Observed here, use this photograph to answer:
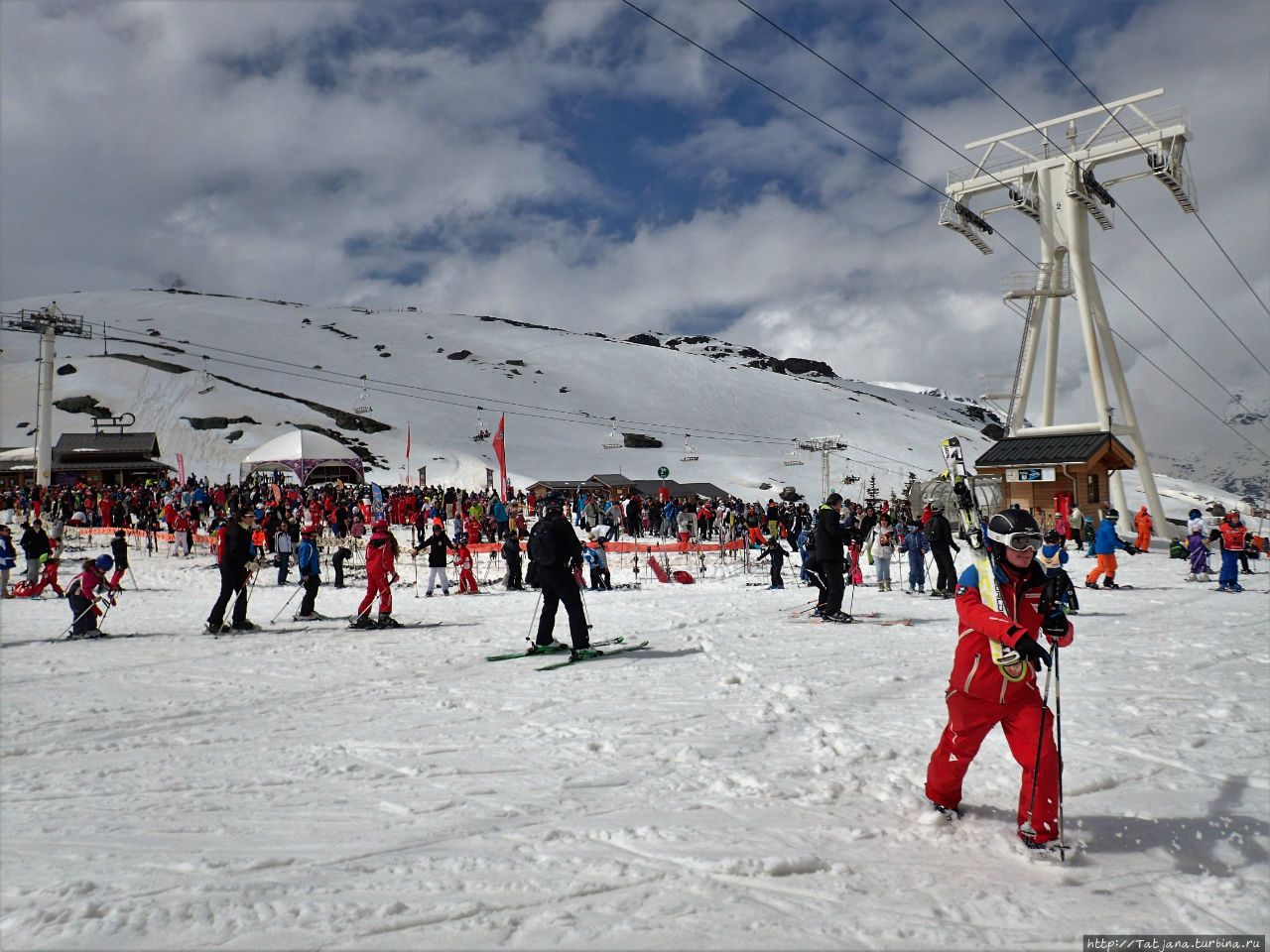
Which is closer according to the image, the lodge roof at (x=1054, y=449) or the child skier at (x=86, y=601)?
the child skier at (x=86, y=601)

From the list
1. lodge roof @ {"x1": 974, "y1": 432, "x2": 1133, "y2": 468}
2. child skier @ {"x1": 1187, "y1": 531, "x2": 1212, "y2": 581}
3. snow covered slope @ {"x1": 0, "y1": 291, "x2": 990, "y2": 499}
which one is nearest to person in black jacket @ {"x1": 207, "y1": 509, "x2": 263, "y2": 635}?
child skier @ {"x1": 1187, "y1": 531, "x2": 1212, "y2": 581}

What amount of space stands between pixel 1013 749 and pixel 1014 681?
Answer: 351 millimetres

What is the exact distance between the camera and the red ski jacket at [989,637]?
350cm

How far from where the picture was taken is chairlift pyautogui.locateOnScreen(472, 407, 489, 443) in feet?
225

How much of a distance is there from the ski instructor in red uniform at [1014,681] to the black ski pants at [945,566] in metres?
9.22

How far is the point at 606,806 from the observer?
3986mm

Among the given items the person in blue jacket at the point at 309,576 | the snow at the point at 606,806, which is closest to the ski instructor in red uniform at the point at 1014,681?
the snow at the point at 606,806

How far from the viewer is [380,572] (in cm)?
1085

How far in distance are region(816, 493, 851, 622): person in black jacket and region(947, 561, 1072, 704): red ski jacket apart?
677 centimetres

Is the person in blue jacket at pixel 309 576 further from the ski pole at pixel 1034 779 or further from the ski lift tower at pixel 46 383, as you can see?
the ski lift tower at pixel 46 383

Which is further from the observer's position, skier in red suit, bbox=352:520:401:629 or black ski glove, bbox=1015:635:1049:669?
skier in red suit, bbox=352:520:401:629

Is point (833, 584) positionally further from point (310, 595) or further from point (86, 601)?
point (86, 601)

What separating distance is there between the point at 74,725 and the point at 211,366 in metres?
90.2

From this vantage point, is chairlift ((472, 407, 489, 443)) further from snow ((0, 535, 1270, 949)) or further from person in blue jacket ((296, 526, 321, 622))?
snow ((0, 535, 1270, 949))
